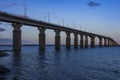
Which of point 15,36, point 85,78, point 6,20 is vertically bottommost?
point 85,78

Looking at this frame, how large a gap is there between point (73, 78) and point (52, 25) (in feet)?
369

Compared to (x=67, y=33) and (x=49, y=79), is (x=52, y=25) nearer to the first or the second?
(x=67, y=33)

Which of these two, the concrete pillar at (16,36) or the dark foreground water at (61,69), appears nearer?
the dark foreground water at (61,69)

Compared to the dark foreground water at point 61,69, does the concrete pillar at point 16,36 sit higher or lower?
higher

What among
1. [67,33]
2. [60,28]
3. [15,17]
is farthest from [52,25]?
[15,17]

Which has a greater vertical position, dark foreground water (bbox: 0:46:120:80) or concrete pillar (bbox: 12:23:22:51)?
concrete pillar (bbox: 12:23:22:51)

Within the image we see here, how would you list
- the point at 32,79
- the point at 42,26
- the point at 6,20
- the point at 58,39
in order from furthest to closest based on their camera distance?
1. the point at 58,39
2. the point at 42,26
3. the point at 6,20
4. the point at 32,79

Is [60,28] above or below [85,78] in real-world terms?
above

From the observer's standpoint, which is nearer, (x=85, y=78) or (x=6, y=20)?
(x=85, y=78)

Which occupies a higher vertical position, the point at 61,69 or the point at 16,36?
the point at 16,36

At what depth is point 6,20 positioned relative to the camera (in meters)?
95.4

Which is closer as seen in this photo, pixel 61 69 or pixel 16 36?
pixel 61 69

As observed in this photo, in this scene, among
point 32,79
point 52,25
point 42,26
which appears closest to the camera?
point 32,79

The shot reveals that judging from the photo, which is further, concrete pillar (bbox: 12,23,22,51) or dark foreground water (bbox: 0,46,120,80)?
concrete pillar (bbox: 12,23,22,51)
